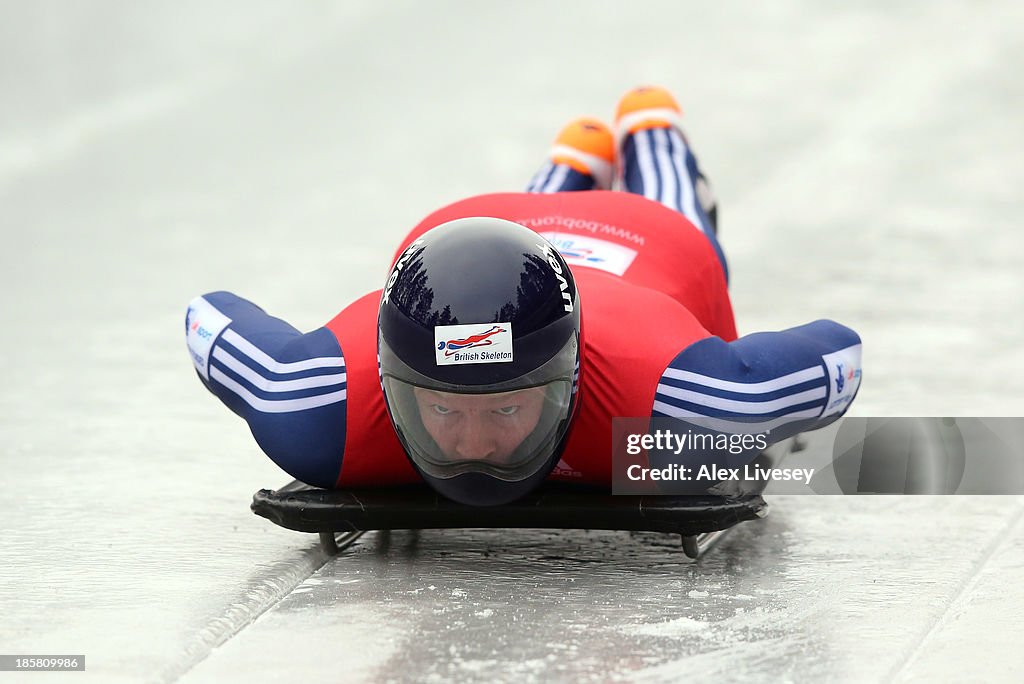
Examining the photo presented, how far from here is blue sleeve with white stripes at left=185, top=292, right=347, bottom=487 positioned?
402cm

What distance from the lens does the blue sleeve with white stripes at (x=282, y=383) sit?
4023 millimetres

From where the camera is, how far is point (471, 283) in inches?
141

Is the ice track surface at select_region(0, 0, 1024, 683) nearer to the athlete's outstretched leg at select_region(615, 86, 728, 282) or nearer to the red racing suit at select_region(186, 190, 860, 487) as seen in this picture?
the red racing suit at select_region(186, 190, 860, 487)

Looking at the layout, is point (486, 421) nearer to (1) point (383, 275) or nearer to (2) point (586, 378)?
(2) point (586, 378)

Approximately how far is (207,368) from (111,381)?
70.6 inches

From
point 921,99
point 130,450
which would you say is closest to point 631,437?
point 130,450

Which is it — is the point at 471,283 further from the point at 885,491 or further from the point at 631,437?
the point at 885,491

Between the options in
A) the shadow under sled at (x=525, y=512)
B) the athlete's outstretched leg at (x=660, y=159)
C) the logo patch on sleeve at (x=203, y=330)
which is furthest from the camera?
the athlete's outstretched leg at (x=660, y=159)

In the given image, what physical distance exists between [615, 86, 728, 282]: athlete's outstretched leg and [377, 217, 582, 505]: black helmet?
2280 mm

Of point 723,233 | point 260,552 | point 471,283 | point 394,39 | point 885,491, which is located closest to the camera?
point 471,283

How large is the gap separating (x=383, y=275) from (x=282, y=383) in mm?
3778

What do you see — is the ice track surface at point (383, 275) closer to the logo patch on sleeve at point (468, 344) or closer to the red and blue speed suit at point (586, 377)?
the red and blue speed suit at point (586, 377)

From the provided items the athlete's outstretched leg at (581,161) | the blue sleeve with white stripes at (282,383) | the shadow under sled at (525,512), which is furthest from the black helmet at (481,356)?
the athlete's outstretched leg at (581,161)

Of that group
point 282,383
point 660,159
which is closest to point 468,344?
point 282,383
